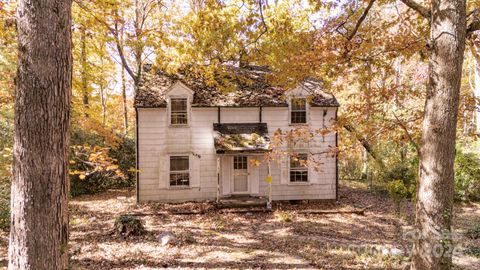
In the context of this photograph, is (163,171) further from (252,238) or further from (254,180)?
(252,238)

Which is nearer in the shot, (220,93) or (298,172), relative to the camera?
(220,93)

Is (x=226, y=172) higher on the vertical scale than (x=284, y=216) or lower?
higher

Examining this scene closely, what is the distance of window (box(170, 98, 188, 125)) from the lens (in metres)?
15.3

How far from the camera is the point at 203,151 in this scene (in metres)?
15.4

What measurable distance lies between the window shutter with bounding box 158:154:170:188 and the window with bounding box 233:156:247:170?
130 inches

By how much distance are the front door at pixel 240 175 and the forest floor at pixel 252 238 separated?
1842 millimetres

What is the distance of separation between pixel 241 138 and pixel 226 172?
2.03 meters

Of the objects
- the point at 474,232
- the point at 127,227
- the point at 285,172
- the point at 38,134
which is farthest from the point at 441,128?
the point at 285,172

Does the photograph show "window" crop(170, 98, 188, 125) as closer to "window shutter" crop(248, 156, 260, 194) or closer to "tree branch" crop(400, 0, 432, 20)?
"window shutter" crop(248, 156, 260, 194)

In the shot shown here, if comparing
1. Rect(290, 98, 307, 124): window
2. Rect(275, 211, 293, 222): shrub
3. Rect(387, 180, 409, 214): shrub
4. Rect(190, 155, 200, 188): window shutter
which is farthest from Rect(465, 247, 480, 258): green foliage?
Rect(190, 155, 200, 188): window shutter

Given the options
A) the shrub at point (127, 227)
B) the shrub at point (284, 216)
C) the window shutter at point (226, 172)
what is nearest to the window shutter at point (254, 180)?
the window shutter at point (226, 172)

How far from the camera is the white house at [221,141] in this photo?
15070 millimetres

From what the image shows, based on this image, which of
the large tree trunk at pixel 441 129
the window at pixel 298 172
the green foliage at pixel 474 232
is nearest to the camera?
the large tree trunk at pixel 441 129

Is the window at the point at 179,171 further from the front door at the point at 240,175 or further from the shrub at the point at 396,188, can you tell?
the shrub at the point at 396,188
